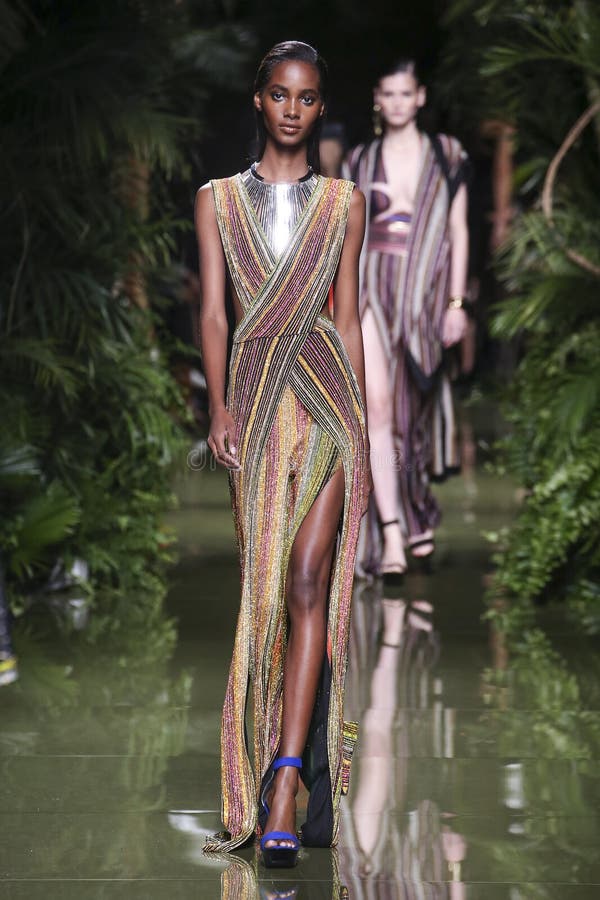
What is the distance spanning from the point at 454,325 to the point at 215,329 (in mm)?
4326

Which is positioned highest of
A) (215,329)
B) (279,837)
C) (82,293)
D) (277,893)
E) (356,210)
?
(82,293)

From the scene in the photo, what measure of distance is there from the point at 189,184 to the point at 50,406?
271 cm

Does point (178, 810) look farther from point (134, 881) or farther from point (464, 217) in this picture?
point (464, 217)

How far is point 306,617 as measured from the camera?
3.92 meters

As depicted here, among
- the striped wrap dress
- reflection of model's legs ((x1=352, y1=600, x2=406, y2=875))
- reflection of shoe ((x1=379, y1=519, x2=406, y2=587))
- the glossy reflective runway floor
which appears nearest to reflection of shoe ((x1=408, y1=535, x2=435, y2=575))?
the striped wrap dress

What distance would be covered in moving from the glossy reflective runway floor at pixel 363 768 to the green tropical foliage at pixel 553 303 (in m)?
0.31

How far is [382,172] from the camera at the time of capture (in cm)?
817

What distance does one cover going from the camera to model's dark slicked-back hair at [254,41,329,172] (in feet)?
13.1

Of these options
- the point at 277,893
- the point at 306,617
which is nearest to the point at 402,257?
the point at 306,617

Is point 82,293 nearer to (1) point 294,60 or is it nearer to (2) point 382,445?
(2) point 382,445

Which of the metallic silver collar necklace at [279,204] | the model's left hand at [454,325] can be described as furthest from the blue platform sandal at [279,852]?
the model's left hand at [454,325]

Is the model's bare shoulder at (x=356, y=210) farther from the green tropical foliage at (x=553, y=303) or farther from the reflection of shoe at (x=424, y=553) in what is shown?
the reflection of shoe at (x=424, y=553)

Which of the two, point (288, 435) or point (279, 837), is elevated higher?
point (288, 435)

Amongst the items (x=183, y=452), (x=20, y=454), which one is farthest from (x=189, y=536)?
(x=20, y=454)
